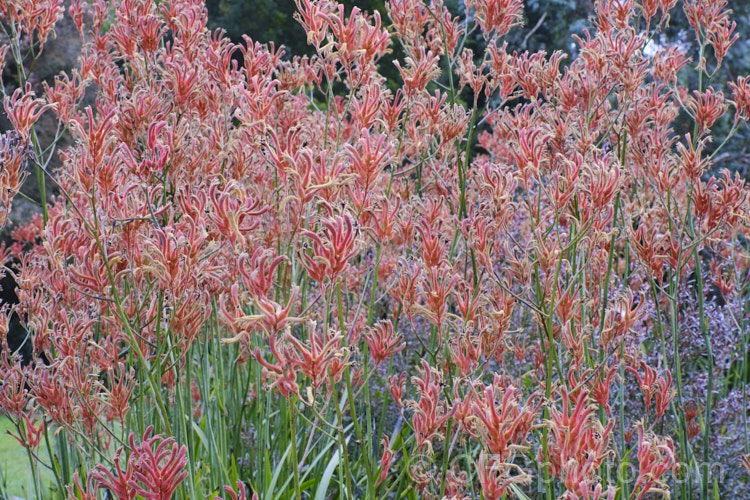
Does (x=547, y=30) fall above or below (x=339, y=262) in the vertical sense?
above

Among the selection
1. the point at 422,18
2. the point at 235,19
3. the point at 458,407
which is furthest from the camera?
the point at 235,19

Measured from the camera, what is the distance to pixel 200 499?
218 centimetres

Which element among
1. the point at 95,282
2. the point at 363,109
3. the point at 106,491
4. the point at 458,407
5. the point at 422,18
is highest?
the point at 422,18

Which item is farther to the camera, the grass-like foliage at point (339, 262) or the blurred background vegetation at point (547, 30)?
the blurred background vegetation at point (547, 30)

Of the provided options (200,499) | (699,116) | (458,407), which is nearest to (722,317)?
(699,116)

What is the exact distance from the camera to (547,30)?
10797mm

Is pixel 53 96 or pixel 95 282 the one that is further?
pixel 53 96

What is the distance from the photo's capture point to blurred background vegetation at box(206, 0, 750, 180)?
29.8 feet

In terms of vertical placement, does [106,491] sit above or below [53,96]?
below

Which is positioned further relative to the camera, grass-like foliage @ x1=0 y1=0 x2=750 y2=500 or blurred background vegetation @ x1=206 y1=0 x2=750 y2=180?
blurred background vegetation @ x1=206 y1=0 x2=750 y2=180

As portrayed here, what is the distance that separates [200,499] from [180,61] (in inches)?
56.3

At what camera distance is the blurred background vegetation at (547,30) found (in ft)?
29.8

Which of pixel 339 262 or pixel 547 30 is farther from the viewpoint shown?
pixel 547 30

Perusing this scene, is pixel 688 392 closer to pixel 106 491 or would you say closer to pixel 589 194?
pixel 589 194
